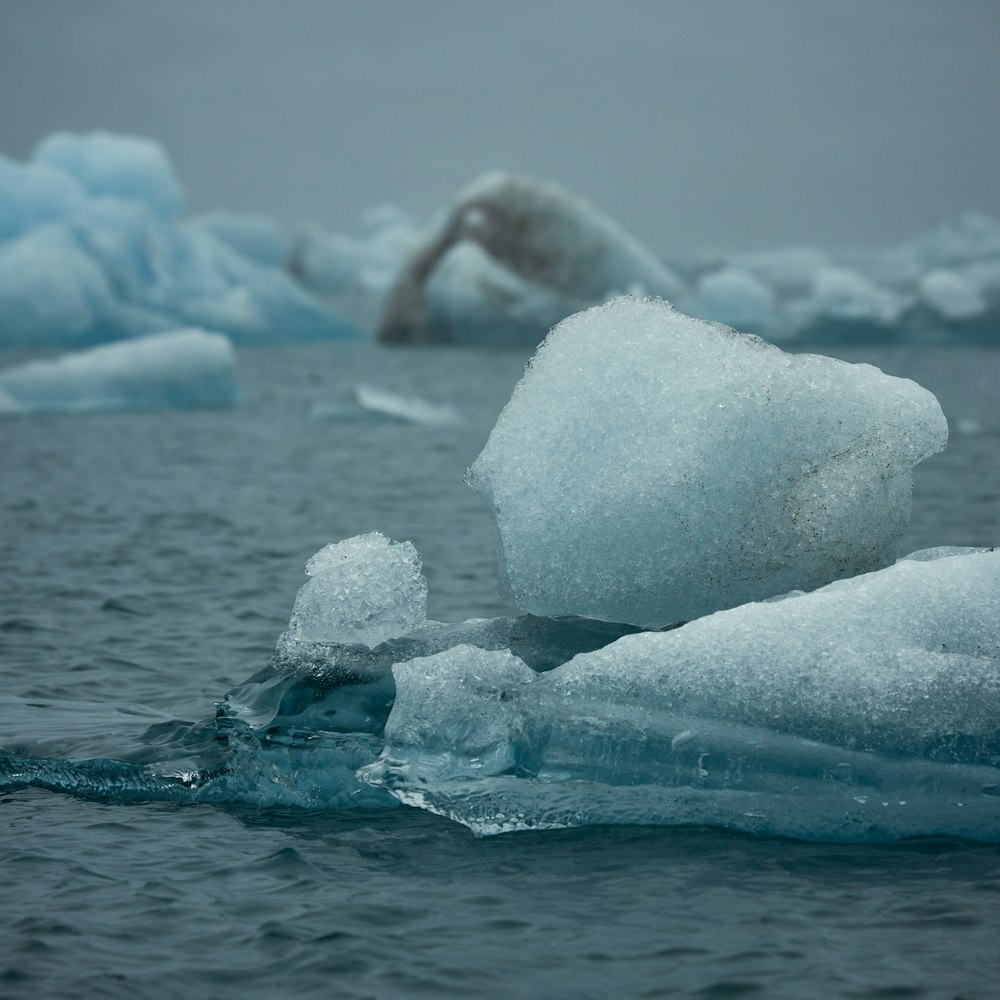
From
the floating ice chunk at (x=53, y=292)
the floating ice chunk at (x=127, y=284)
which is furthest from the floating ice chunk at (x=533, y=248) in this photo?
the floating ice chunk at (x=53, y=292)

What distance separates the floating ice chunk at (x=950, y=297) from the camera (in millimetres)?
28047

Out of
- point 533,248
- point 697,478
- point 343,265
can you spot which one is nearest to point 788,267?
point 343,265

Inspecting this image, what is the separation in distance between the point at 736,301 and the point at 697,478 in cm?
→ 2521

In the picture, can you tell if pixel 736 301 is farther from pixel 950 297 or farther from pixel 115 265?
pixel 115 265

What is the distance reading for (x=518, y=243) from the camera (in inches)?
1045

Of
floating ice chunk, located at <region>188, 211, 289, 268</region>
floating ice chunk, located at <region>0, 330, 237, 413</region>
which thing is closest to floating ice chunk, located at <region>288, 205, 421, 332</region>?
floating ice chunk, located at <region>188, 211, 289, 268</region>

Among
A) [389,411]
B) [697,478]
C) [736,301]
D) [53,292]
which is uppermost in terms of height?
[736,301]

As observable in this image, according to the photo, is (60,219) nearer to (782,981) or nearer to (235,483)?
(235,483)

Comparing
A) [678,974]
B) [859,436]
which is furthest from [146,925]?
[859,436]

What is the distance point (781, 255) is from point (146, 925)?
186 feet

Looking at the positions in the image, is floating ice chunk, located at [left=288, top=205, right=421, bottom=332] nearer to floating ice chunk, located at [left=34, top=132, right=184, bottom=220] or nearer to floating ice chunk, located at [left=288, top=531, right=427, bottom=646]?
floating ice chunk, located at [left=34, top=132, right=184, bottom=220]

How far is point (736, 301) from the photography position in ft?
96.5

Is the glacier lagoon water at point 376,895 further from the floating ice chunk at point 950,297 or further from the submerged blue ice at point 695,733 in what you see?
the floating ice chunk at point 950,297

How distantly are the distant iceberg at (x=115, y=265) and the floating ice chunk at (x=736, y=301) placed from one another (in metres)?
7.08
